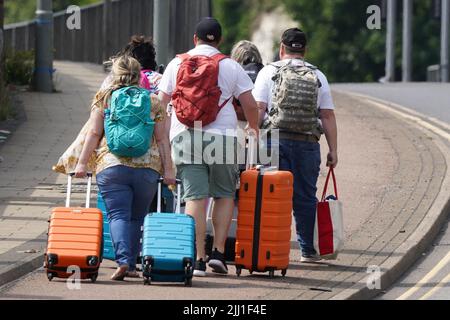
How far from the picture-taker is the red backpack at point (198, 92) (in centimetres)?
1062

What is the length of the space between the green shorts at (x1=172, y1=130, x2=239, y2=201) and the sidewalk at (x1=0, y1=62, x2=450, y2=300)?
2.14 ft

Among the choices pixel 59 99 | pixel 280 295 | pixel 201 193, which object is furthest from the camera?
pixel 59 99

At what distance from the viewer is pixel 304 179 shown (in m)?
11.5

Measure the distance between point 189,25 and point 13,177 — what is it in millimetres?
6091

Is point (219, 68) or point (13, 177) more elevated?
point (219, 68)

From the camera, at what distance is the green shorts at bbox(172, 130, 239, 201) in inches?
422

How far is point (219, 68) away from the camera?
10703 mm

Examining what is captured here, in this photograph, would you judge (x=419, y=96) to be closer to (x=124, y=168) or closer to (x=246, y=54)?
(x=246, y=54)

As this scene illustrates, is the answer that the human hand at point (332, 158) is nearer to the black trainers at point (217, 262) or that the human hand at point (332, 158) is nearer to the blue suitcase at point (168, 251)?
the black trainers at point (217, 262)

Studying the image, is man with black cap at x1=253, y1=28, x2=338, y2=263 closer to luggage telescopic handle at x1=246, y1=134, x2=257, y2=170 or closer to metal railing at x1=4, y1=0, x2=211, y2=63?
luggage telescopic handle at x1=246, y1=134, x2=257, y2=170

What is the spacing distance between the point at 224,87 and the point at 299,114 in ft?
2.62

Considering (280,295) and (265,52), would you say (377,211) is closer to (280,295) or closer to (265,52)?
(280,295)

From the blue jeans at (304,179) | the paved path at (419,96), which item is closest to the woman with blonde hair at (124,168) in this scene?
the blue jeans at (304,179)

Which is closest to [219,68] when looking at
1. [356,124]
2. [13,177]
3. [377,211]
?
[377,211]
